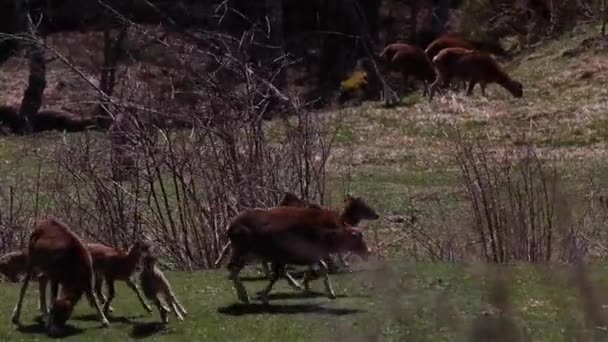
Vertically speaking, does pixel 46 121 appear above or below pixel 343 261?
above

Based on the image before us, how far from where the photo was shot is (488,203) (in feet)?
53.8

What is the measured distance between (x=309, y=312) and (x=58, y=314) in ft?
6.75

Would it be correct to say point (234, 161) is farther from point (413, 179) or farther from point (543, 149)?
point (543, 149)

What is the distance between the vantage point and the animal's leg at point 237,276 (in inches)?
497

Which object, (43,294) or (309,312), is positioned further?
(309,312)

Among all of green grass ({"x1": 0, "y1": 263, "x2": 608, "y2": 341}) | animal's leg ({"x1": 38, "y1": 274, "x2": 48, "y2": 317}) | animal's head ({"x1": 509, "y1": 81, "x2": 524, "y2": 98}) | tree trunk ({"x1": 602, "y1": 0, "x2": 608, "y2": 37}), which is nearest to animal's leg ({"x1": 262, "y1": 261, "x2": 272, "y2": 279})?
green grass ({"x1": 0, "y1": 263, "x2": 608, "y2": 341})

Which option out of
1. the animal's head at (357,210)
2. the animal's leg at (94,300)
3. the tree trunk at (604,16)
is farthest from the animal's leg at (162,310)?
the tree trunk at (604,16)

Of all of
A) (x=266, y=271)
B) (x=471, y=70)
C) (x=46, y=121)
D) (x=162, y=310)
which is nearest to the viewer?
(x=162, y=310)

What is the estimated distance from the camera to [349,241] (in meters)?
12.8

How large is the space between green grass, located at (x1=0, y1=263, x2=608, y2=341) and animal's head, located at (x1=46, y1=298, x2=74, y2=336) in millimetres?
106

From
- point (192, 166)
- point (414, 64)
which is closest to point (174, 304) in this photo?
point (192, 166)

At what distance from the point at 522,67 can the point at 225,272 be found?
24.1 m

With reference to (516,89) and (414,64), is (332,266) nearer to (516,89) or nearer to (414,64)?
(516,89)

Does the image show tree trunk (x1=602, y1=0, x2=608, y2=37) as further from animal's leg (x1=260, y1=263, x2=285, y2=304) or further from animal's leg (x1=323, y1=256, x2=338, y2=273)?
animal's leg (x1=260, y1=263, x2=285, y2=304)
